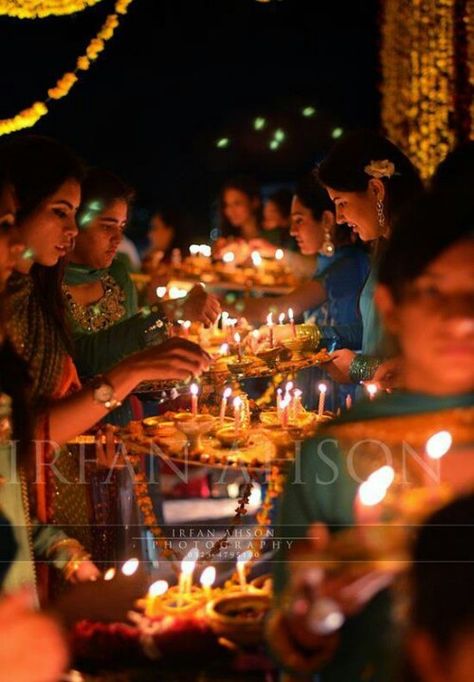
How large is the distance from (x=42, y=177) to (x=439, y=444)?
1.66 m

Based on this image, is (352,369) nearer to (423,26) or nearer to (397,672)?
(397,672)

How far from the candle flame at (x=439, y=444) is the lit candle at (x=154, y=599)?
84cm

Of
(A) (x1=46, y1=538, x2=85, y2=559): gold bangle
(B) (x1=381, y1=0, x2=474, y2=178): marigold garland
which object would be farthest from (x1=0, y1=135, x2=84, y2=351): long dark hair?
(B) (x1=381, y1=0, x2=474, y2=178): marigold garland

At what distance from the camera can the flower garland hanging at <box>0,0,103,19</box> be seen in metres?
4.21

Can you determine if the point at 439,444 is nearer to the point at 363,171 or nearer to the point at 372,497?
the point at 372,497

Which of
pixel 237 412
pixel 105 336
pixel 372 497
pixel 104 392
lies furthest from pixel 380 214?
pixel 372 497

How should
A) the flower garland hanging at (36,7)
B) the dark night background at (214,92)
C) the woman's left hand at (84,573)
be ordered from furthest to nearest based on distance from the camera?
the dark night background at (214,92)
the flower garland hanging at (36,7)
the woman's left hand at (84,573)

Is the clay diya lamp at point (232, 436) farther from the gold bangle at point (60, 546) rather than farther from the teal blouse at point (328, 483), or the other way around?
the teal blouse at point (328, 483)

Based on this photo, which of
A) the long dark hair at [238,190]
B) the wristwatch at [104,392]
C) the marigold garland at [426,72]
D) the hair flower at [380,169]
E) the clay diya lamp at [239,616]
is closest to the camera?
the clay diya lamp at [239,616]

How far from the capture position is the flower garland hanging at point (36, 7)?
13.8 ft

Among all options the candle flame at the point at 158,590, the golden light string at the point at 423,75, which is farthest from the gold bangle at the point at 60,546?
the golden light string at the point at 423,75

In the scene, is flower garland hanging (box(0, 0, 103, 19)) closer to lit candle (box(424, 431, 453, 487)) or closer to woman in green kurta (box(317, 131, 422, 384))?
woman in green kurta (box(317, 131, 422, 384))

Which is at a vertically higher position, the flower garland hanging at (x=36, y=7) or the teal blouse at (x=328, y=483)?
the flower garland hanging at (x=36, y=7)

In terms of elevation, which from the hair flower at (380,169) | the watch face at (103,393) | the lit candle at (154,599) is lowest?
the lit candle at (154,599)
